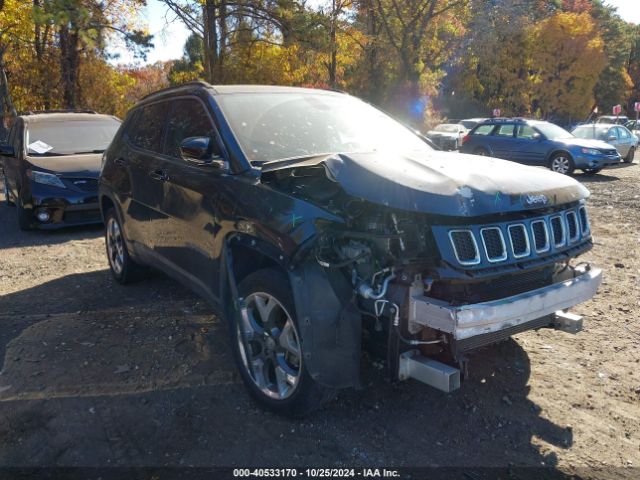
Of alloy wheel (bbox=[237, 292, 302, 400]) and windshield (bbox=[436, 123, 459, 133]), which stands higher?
windshield (bbox=[436, 123, 459, 133])

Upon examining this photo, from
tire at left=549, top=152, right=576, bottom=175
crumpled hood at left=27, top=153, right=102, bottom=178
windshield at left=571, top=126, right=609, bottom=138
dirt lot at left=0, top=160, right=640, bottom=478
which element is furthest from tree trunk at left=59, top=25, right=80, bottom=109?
windshield at left=571, top=126, right=609, bottom=138

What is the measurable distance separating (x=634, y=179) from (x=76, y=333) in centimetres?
1510

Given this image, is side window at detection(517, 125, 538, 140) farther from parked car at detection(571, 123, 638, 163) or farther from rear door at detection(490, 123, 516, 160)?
parked car at detection(571, 123, 638, 163)

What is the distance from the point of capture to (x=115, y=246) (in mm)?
5742

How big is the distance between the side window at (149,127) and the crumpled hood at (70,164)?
323 cm

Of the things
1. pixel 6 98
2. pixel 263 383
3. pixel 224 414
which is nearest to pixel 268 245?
pixel 263 383

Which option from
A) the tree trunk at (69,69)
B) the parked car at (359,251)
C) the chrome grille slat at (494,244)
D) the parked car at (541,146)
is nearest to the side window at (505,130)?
the parked car at (541,146)

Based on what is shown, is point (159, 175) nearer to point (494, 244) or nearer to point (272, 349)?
point (272, 349)

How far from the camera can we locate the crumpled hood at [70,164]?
8.08 m

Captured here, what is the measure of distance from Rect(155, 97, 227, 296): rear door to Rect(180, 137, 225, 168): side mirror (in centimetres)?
5

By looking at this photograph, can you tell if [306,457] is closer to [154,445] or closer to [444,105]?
[154,445]

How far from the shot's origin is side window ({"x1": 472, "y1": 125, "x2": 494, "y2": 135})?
1719 centimetres

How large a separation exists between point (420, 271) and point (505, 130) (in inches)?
604

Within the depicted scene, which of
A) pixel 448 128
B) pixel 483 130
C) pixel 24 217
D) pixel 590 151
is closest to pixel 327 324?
pixel 24 217
